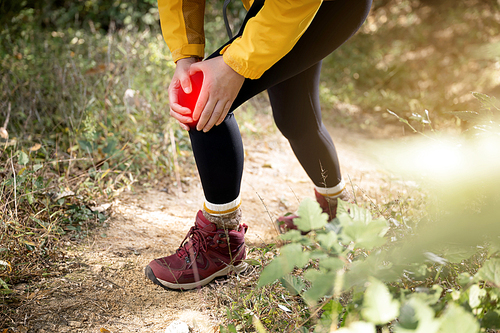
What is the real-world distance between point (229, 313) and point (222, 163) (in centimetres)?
50

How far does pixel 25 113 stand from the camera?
2488mm

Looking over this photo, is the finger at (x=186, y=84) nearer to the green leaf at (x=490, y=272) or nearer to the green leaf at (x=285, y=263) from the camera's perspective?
the green leaf at (x=285, y=263)

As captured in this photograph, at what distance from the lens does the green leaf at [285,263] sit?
1.89 ft

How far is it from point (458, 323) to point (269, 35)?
812 millimetres

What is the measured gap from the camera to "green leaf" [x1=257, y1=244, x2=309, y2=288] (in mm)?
577

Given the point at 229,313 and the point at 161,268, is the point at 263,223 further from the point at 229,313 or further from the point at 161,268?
the point at 229,313

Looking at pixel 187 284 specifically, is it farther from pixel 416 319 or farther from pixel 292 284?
pixel 416 319

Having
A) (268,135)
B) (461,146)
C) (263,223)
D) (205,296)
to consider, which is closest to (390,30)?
(268,135)

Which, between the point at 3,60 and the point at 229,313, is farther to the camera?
the point at 3,60

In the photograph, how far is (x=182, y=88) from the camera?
121 centimetres

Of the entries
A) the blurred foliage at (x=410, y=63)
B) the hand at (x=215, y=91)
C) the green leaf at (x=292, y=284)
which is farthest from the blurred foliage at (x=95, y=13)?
the green leaf at (x=292, y=284)

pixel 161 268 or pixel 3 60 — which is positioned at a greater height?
pixel 3 60

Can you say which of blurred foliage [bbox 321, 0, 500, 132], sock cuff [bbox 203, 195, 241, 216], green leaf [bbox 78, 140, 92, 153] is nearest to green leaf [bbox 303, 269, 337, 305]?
sock cuff [bbox 203, 195, 241, 216]

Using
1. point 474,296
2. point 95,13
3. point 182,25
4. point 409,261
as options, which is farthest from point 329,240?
point 95,13
